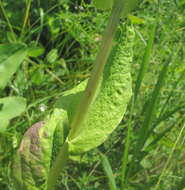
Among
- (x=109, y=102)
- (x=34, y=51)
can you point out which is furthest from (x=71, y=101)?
(x=34, y=51)

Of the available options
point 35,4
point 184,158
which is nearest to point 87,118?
point 184,158

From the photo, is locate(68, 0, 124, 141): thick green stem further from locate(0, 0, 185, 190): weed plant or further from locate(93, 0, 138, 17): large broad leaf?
locate(0, 0, 185, 190): weed plant

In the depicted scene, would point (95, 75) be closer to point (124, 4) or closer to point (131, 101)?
point (124, 4)

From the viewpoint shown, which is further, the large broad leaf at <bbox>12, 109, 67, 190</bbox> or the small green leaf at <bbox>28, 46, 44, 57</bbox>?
the small green leaf at <bbox>28, 46, 44, 57</bbox>

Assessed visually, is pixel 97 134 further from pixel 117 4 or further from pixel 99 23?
pixel 99 23

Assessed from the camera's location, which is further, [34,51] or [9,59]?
[34,51]

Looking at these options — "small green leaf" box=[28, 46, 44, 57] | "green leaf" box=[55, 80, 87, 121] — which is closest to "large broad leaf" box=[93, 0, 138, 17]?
"green leaf" box=[55, 80, 87, 121]

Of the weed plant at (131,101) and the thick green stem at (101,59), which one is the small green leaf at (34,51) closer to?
the weed plant at (131,101)
